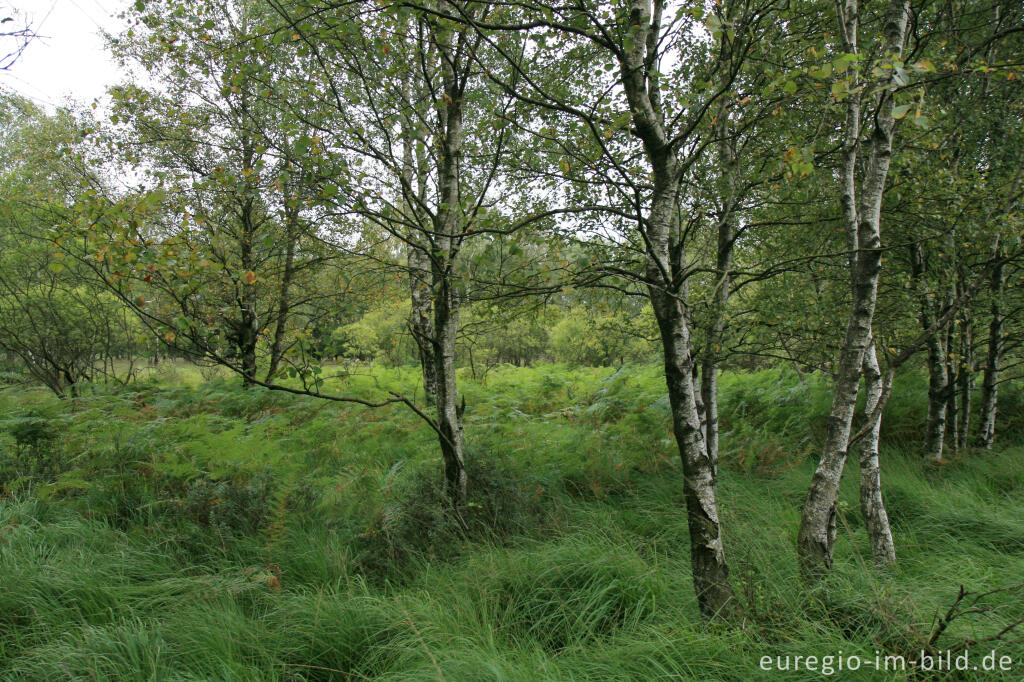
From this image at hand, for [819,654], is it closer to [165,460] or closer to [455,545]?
[455,545]

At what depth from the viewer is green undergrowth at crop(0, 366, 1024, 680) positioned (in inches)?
96.7

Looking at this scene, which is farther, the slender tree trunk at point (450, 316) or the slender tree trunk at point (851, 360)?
the slender tree trunk at point (450, 316)

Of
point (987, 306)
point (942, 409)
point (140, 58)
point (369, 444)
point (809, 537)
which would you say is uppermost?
point (140, 58)

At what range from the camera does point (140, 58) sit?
965cm

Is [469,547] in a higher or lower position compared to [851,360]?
lower

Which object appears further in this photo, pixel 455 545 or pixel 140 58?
pixel 140 58

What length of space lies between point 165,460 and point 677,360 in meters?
6.11

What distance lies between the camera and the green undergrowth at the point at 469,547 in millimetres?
2455

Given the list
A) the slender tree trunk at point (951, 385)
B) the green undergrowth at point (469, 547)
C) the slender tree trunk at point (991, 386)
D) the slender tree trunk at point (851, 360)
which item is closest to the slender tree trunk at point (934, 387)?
the slender tree trunk at point (951, 385)

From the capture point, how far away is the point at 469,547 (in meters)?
4.00

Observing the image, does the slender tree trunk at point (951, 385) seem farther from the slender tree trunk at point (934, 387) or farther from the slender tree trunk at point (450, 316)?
the slender tree trunk at point (450, 316)

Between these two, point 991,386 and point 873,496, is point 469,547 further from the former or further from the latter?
point 991,386

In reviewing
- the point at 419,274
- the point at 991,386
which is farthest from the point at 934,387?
the point at 419,274

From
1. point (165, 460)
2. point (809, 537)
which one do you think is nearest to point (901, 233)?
point (809, 537)
